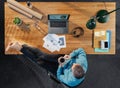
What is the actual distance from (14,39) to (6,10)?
0.38 meters

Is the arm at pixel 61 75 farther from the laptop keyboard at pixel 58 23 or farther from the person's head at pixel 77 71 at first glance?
the laptop keyboard at pixel 58 23

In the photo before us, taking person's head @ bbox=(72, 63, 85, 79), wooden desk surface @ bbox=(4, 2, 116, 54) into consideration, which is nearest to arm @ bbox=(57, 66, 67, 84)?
person's head @ bbox=(72, 63, 85, 79)

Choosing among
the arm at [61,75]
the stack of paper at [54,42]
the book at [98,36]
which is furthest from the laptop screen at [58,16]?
the arm at [61,75]

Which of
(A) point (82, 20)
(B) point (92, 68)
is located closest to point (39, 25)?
(A) point (82, 20)

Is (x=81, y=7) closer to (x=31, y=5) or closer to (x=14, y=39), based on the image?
(x=31, y=5)

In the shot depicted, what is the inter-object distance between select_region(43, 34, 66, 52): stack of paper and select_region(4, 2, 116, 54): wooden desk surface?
0.05 m

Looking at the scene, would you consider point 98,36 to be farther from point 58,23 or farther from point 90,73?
point 90,73

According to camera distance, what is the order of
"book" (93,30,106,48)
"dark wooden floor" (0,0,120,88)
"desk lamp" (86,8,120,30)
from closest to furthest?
"desk lamp" (86,8,120,30) → "book" (93,30,106,48) → "dark wooden floor" (0,0,120,88)

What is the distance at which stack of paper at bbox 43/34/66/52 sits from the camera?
15.2ft

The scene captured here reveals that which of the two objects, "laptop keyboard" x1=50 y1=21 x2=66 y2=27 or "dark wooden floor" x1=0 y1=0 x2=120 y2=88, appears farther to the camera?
"dark wooden floor" x1=0 y1=0 x2=120 y2=88

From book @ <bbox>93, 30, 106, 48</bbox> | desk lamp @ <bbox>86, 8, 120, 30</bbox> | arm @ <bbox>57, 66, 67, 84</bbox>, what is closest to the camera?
arm @ <bbox>57, 66, 67, 84</bbox>

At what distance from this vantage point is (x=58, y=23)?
4570 millimetres

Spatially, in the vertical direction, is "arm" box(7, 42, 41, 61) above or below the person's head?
above

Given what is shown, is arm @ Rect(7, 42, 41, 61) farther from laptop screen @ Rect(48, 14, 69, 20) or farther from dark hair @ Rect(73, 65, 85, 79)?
dark hair @ Rect(73, 65, 85, 79)
